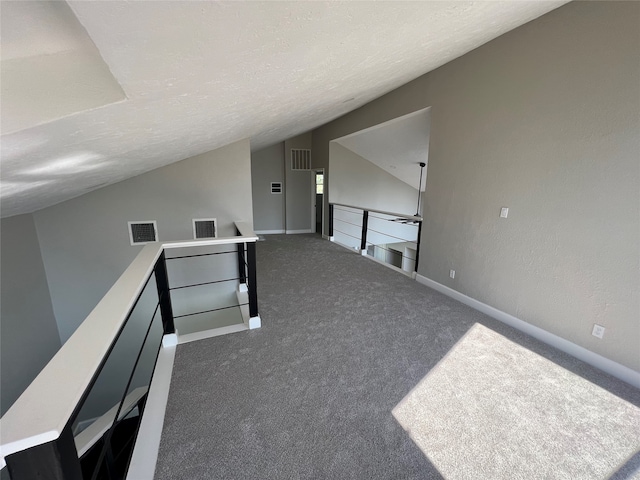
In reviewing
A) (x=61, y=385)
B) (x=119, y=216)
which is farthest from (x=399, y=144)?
(x=61, y=385)

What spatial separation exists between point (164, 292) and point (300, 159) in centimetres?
597

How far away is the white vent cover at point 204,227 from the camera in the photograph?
4.43m

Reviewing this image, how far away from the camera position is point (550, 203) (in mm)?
2412

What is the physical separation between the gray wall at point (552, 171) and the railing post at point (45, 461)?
10.3 ft

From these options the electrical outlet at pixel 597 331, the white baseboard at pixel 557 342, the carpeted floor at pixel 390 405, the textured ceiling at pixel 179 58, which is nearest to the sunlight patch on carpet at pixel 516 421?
the carpeted floor at pixel 390 405

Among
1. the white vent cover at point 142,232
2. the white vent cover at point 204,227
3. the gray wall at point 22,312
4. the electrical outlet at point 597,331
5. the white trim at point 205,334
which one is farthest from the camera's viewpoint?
the white vent cover at point 204,227

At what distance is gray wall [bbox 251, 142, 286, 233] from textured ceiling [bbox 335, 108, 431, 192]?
1947mm

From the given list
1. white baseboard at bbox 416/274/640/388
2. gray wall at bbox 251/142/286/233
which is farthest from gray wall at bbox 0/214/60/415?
white baseboard at bbox 416/274/640/388

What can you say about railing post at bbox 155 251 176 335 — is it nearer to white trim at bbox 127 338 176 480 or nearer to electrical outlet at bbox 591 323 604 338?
white trim at bbox 127 338 176 480

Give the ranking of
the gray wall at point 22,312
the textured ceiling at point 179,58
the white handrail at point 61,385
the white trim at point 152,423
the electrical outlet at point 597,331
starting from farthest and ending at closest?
the gray wall at point 22,312 → the electrical outlet at point 597,331 → the white trim at point 152,423 → the textured ceiling at point 179,58 → the white handrail at point 61,385

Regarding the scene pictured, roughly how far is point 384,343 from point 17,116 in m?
2.55

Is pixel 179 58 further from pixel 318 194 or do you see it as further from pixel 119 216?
pixel 318 194

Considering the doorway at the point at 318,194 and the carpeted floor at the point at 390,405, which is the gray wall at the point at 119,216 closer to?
the carpeted floor at the point at 390,405

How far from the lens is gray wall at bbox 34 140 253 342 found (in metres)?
3.90
